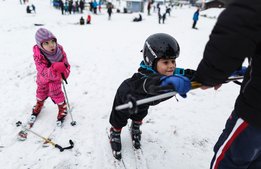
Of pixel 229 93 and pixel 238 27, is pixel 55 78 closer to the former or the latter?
pixel 238 27

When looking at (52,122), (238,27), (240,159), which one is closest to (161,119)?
Answer: (52,122)

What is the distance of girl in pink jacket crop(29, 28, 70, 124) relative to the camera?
145 inches

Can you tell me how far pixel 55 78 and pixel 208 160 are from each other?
3315 mm

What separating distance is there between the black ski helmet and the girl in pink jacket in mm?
1781

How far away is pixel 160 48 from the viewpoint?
8.79ft

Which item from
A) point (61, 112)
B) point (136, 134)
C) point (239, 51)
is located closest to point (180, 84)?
point (239, 51)

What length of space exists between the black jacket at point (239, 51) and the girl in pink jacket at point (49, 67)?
291 cm

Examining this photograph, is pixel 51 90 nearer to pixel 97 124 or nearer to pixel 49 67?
pixel 49 67

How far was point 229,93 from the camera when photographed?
6.15m

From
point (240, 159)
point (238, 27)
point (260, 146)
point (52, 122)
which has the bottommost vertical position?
point (52, 122)

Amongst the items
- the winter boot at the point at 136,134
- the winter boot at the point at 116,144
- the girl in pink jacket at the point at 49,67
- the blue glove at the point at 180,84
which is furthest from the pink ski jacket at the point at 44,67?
the blue glove at the point at 180,84

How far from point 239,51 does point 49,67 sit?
349 cm

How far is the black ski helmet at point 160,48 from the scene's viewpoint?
2.68m

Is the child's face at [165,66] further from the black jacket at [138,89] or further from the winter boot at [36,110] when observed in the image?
the winter boot at [36,110]
